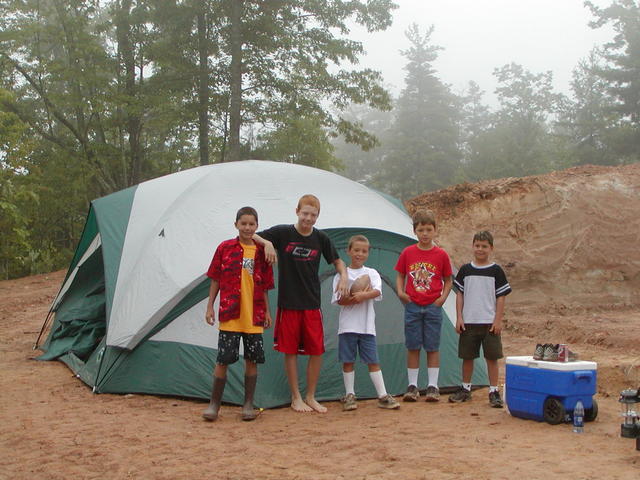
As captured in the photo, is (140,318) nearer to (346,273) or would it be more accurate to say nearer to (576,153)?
(346,273)

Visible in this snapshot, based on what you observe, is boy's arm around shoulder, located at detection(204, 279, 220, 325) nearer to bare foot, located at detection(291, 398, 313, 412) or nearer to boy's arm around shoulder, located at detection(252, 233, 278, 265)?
boy's arm around shoulder, located at detection(252, 233, 278, 265)

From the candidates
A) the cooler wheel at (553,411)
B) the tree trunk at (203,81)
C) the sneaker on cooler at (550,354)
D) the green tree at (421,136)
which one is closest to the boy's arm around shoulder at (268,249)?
the sneaker on cooler at (550,354)

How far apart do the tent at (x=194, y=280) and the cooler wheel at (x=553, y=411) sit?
133cm

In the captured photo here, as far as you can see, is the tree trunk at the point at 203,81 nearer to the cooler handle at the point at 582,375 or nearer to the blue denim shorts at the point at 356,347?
the blue denim shorts at the point at 356,347

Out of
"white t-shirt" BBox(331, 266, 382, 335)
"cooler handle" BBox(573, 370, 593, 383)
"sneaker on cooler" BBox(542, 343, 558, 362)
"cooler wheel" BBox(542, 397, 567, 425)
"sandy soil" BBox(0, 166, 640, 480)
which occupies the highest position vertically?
"white t-shirt" BBox(331, 266, 382, 335)

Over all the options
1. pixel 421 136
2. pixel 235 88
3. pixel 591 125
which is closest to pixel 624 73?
pixel 591 125

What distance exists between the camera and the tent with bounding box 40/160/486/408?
512 cm

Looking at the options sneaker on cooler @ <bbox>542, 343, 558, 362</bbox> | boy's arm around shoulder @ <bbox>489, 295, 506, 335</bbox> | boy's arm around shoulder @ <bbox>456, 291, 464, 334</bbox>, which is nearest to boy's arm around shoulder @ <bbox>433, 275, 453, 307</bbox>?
boy's arm around shoulder @ <bbox>456, 291, 464, 334</bbox>

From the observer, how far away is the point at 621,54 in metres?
29.1

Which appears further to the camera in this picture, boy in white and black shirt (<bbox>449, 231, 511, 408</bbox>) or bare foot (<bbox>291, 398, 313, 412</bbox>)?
boy in white and black shirt (<bbox>449, 231, 511, 408</bbox>)

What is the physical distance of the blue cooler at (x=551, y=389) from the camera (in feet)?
13.9

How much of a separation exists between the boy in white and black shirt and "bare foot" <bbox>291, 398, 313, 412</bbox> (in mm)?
1192

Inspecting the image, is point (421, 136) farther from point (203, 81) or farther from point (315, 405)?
point (315, 405)

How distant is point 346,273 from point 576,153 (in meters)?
28.2
